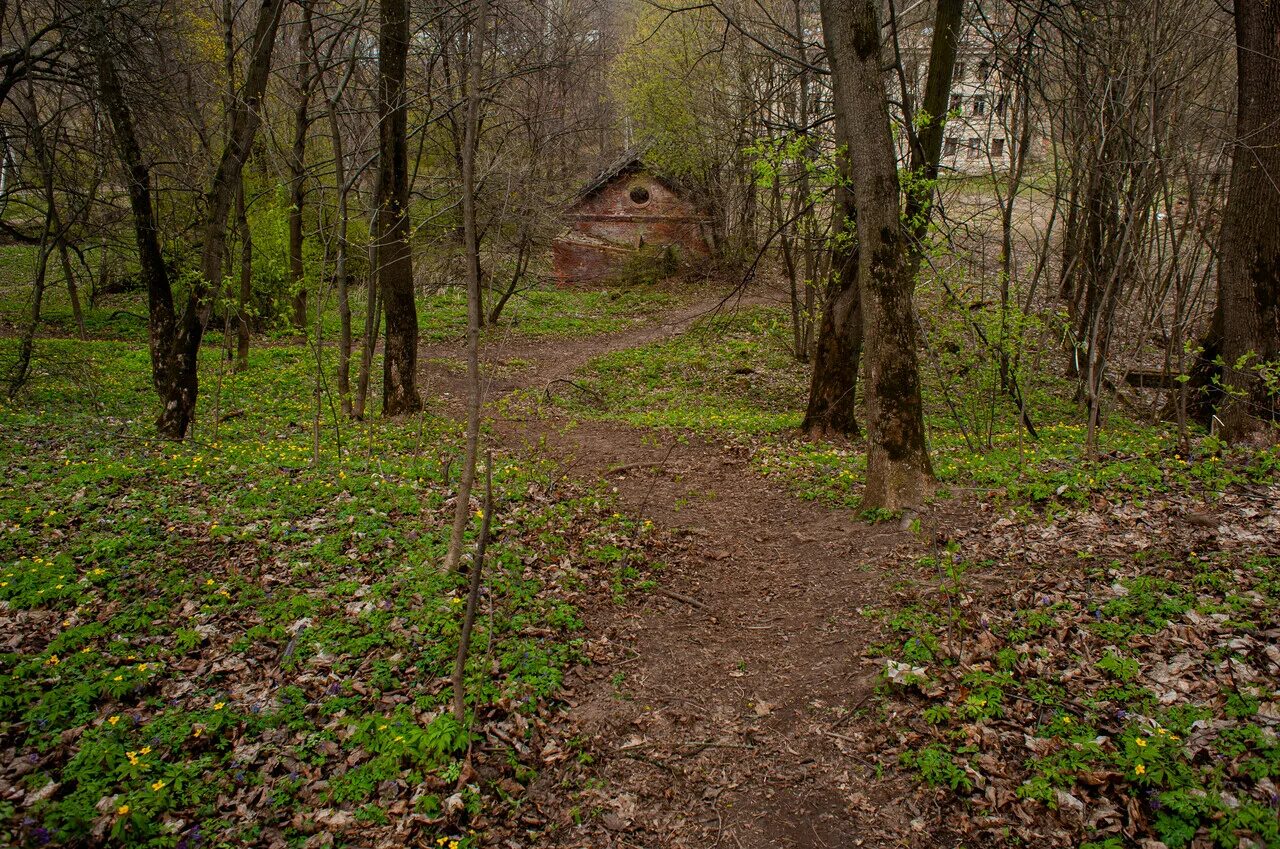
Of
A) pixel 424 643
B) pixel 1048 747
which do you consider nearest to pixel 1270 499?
pixel 1048 747

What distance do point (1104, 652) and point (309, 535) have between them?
20.4ft

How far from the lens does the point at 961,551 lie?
240 inches

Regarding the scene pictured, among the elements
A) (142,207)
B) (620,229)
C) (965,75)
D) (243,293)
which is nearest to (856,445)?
(142,207)

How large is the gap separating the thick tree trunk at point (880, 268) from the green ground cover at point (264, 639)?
273 cm

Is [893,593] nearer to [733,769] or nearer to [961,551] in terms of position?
[961,551]

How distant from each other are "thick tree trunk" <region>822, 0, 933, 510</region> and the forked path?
0.57 m

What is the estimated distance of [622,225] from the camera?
30.2 metres

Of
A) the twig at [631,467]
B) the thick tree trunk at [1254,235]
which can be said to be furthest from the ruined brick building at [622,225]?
the thick tree trunk at [1254,235]

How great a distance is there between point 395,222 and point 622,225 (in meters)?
20.0

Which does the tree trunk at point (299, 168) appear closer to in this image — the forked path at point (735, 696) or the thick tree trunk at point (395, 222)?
the thick tree trunk at point (395, 222)

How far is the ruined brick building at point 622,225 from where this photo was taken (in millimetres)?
29859

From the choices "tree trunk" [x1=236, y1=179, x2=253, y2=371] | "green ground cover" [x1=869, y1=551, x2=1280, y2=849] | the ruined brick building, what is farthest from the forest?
the ruined brick building

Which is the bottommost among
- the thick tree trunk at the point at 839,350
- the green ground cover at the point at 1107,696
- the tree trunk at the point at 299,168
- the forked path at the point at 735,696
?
the forked path at the point at 735,696

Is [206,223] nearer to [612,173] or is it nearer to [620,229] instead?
[620,229]
